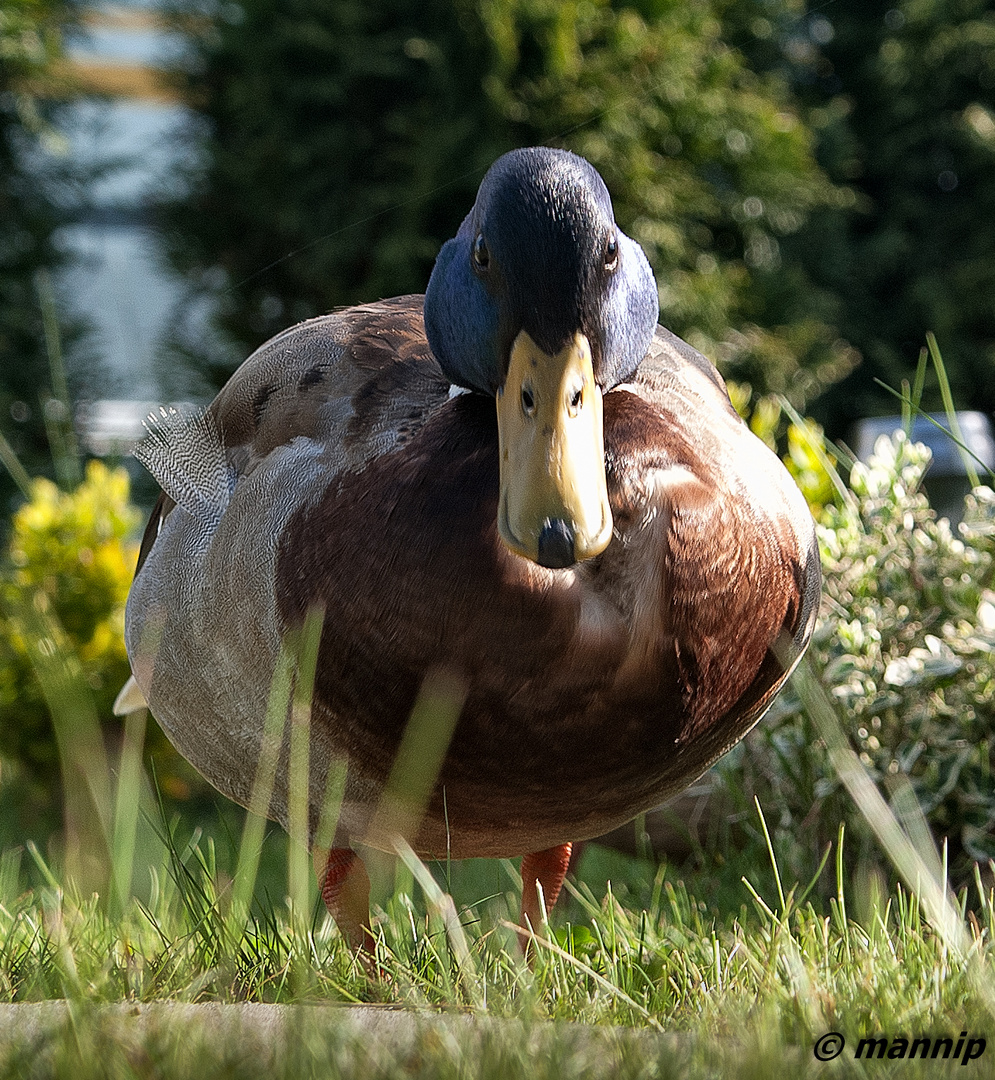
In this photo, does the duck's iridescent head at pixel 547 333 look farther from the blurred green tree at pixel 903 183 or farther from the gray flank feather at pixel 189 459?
the blurred green tree at pixel 903 183

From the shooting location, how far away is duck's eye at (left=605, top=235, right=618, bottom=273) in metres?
1.63

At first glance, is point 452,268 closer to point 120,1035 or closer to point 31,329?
point 120,1035

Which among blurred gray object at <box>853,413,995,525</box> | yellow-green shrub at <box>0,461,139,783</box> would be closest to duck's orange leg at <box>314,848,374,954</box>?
blurred gray object at <box>853,413,995,525</box>

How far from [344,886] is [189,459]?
2.63ft

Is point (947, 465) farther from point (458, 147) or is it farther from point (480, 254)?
point (458, 147)

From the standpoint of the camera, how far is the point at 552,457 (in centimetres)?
146

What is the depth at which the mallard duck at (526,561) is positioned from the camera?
1.57 meters

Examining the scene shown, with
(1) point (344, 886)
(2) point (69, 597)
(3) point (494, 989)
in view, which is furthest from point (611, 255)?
(2) point (69, 597)

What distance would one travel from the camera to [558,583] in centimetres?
162

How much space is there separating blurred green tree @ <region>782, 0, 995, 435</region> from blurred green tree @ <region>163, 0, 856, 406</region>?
0.84 meters

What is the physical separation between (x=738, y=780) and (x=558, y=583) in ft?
4.37

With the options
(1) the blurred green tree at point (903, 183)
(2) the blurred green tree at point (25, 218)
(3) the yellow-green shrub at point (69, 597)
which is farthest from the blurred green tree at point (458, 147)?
(3) the yellow-green shrub at point (69, 597)

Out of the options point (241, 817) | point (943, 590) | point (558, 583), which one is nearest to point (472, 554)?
point (558, 583)

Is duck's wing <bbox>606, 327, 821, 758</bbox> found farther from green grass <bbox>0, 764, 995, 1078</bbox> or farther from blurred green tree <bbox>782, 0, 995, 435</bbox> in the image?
blurred green tree <bbox>782, 0, 995, 435</bbox>
